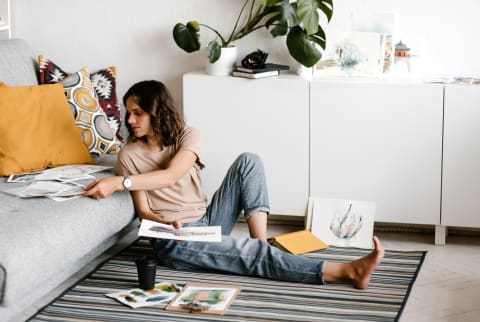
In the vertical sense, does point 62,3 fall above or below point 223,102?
above

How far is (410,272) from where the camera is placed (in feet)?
10.4

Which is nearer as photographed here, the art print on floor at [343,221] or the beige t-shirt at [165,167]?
the beige t-shirt at [165,167]

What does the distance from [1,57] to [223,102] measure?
101 cm

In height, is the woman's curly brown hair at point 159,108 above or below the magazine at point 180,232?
above

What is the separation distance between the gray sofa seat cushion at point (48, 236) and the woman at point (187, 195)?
0.09m

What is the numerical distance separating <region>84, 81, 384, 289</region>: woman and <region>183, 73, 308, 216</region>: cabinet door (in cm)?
45

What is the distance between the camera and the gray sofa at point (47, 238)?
249cm

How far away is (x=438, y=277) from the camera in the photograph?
316 cm

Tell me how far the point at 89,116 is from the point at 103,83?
0.92ft

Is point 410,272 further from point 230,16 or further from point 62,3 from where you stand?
point 62,3

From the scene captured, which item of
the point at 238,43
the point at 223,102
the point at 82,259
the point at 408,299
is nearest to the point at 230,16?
the point at 238,43

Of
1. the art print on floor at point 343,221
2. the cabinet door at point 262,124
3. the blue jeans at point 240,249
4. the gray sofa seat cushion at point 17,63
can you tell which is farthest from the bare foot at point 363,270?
the gray sofa seat cushion at point 17,63

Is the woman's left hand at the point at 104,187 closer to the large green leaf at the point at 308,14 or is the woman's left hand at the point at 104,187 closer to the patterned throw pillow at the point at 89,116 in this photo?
the patterned throw pillow at the point at 89,116

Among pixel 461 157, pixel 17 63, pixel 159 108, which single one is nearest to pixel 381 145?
pixel 461 157
